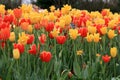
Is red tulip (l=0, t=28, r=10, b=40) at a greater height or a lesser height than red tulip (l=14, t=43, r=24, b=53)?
greater

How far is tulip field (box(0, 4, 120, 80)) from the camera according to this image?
11.4 feet

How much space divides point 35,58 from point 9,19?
2.42 feet

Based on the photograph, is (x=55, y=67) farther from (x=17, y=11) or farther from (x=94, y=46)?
(x=17, y=11)

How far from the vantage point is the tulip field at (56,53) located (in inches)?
137

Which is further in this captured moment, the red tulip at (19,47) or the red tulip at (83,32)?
the red tulip at (83,32)

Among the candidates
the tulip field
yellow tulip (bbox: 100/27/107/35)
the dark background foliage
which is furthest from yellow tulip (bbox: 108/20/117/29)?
the dark background foliage

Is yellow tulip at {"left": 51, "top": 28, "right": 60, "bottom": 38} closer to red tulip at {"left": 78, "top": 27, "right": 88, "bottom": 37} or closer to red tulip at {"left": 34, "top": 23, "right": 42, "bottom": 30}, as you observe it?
red tulip at {"left": 78, "top": 27, "right": 88, "bottom": 37}

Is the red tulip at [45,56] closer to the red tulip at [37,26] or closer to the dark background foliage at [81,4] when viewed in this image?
the red tulip at [37,26]

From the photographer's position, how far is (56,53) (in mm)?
4051

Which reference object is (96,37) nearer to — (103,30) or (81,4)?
(103,30)

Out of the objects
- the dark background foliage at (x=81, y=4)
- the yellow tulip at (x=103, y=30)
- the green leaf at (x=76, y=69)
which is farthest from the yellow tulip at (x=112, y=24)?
the dark background foliage at (x=81, y=4)

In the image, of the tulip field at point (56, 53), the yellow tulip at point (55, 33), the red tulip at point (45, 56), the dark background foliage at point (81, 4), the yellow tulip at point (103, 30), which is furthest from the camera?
the dark background foliage at point (81, 4)

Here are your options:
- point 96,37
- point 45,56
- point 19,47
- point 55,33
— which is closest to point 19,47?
point 19,47

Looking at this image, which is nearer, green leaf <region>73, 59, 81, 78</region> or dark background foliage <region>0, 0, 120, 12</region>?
green leaf <region>73, 59, 81, 78</region>
